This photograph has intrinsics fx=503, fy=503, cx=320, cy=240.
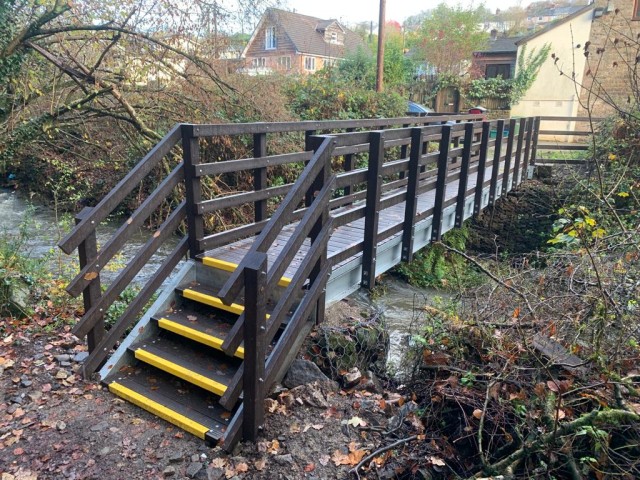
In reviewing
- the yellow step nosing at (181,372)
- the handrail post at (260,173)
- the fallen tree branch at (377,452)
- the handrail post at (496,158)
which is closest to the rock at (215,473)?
the yellow step nosing at (181,372)

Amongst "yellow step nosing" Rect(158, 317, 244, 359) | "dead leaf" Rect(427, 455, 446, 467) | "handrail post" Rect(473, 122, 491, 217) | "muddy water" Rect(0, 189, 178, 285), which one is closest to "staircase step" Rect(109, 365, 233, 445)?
"yellow step nosing" Rect(158, 317, 244, 359)

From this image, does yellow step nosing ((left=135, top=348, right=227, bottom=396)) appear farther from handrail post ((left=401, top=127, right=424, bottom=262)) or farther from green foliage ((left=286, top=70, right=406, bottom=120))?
green foliage ((left=286, top=70, right=406, bottom=120))

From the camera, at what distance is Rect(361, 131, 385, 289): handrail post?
4.71 meters

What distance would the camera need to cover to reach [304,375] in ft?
12.8

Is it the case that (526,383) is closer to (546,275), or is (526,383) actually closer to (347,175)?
(546,275)

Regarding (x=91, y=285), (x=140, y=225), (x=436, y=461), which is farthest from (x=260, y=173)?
(x=436, y=461)

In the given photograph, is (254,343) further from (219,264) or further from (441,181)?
(441,181)

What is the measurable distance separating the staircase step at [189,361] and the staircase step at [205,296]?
0.36 m

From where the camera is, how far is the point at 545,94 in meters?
27.0

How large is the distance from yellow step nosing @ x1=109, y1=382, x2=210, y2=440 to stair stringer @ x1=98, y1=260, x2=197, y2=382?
17 cm

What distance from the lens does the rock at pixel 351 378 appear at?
4031mm

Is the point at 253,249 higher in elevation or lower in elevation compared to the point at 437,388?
higher

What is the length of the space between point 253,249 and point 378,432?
1.51 metres

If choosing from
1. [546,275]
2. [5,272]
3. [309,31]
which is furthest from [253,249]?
[309,31]
